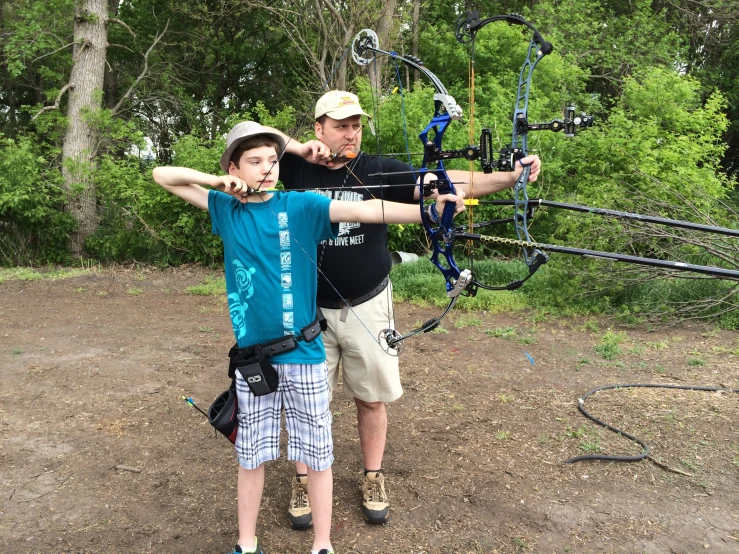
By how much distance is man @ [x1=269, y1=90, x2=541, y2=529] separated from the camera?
2992mm

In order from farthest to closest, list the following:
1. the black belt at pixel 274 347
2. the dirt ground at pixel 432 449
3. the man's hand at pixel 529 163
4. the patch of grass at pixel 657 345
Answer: the patch of grass at pixel 657 345 → the dirt ground at pixel 432 449 → the man's hand at pixel 529 163 → the black belt at pixel 274 347

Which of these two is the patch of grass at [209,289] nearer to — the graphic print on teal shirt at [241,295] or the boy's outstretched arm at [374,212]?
the graphic print on teal shirt at [241,295]

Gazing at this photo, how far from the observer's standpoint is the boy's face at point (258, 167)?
2.52m

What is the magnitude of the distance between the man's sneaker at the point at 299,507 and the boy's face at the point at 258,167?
154 cm

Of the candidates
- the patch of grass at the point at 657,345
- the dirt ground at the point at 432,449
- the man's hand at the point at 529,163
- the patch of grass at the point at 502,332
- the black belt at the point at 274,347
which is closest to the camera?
the black belt at the point at 274,347

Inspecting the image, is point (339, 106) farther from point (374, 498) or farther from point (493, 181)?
point (374, 498)

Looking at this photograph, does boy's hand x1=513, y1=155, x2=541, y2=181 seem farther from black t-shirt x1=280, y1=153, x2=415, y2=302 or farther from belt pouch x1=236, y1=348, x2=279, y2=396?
belt pouch x1=236, y1=348, x2=279, y2=396

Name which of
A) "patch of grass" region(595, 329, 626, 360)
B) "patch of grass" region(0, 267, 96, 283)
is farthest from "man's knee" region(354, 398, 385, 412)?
"patch of grass" region(0, 267, 96, 283)

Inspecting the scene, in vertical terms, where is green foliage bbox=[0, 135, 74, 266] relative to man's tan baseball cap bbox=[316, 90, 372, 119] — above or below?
below

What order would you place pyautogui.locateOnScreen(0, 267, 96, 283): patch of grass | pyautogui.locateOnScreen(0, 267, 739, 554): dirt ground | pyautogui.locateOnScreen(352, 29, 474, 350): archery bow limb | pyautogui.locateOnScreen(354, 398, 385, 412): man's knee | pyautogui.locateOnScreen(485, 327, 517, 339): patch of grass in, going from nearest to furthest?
pyautogui.locateOnScreen(352, 29, 474, 350): archery bow limb < pyautogui.locateOnScreen(0, 267, 739, 554): dirt ground < pyautogui.locateOnScreen(354, 398, 385, 412): man's knee < pyautogui.locateOnScreen(485, 327, 517, 339): patch of grass < pyautogui.locateOnScreen(0, 267, 96, 283): patch of grass

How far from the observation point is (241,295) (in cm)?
258

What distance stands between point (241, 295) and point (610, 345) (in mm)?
4389

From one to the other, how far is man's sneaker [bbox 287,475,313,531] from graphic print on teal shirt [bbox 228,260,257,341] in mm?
1004

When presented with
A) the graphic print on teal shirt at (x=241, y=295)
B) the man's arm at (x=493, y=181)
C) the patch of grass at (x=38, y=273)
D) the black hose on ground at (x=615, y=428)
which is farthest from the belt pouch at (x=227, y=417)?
the patch of grass at (x=38, y=273)
